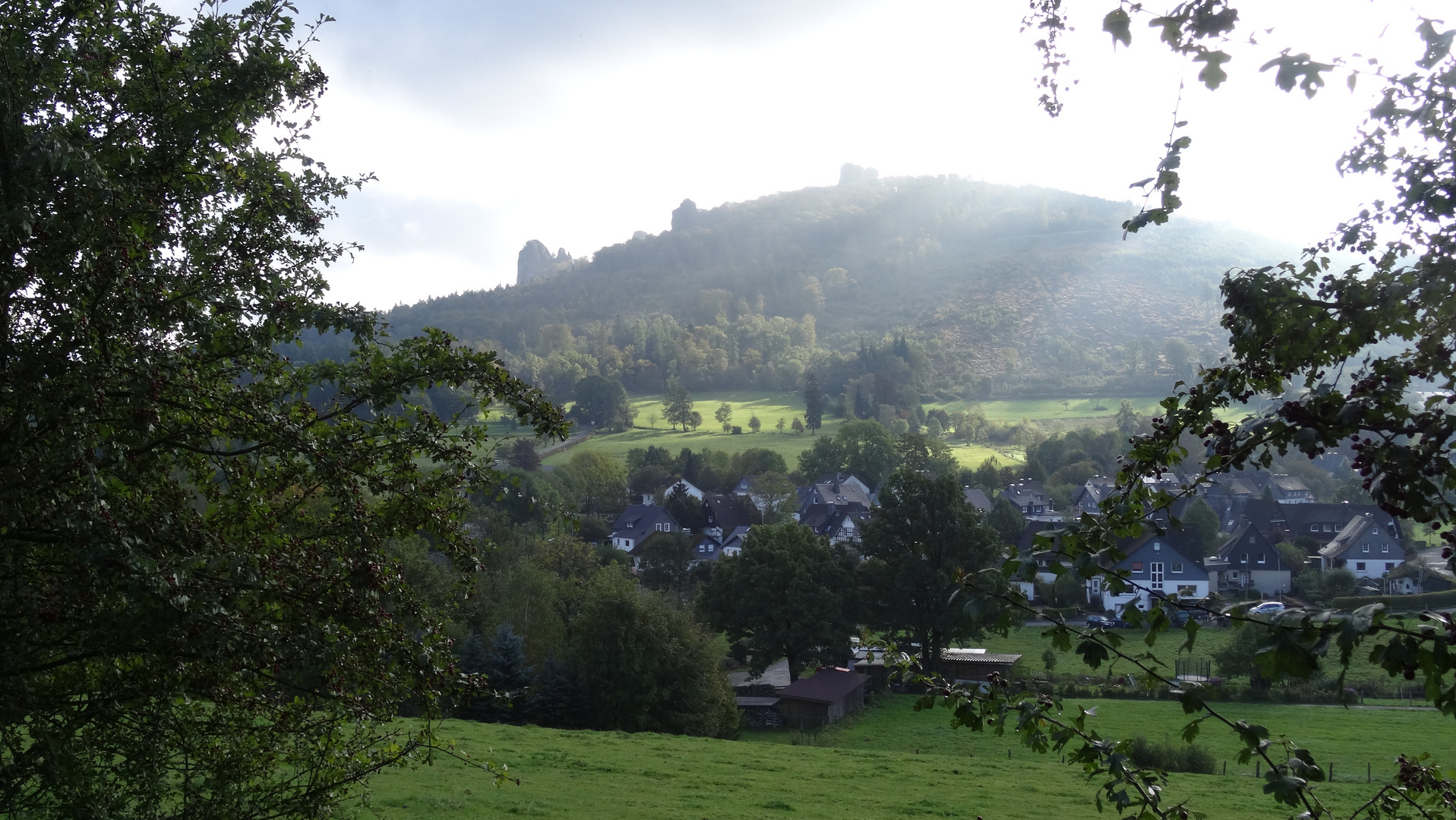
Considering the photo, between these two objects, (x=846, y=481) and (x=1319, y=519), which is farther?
(x=846, y=481)

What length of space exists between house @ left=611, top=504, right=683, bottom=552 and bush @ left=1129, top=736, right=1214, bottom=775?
1940 inches

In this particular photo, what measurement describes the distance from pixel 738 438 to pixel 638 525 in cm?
3197

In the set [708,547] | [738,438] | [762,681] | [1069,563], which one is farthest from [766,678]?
[738,438]

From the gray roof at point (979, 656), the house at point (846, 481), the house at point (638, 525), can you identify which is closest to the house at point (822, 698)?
the gray roof at point (979, 656)

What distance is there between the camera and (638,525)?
73.6 m

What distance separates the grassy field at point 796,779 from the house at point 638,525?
44.3 m

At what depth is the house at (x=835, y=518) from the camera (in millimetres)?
73188

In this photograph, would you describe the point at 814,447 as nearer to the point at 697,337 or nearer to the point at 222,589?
the point at 697,337

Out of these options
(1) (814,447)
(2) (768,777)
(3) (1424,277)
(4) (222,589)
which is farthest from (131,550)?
(1) (814,447)

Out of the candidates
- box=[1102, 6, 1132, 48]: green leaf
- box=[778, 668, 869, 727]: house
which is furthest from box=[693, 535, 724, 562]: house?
box=[1102, 6, 1132, 48]: green leaf

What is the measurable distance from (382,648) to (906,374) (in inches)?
5131

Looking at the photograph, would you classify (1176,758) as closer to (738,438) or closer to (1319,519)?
(1319,519)

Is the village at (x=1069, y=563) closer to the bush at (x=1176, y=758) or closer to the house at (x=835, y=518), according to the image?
the house at (x=835, y=518)

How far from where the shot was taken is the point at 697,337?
6388 inches
